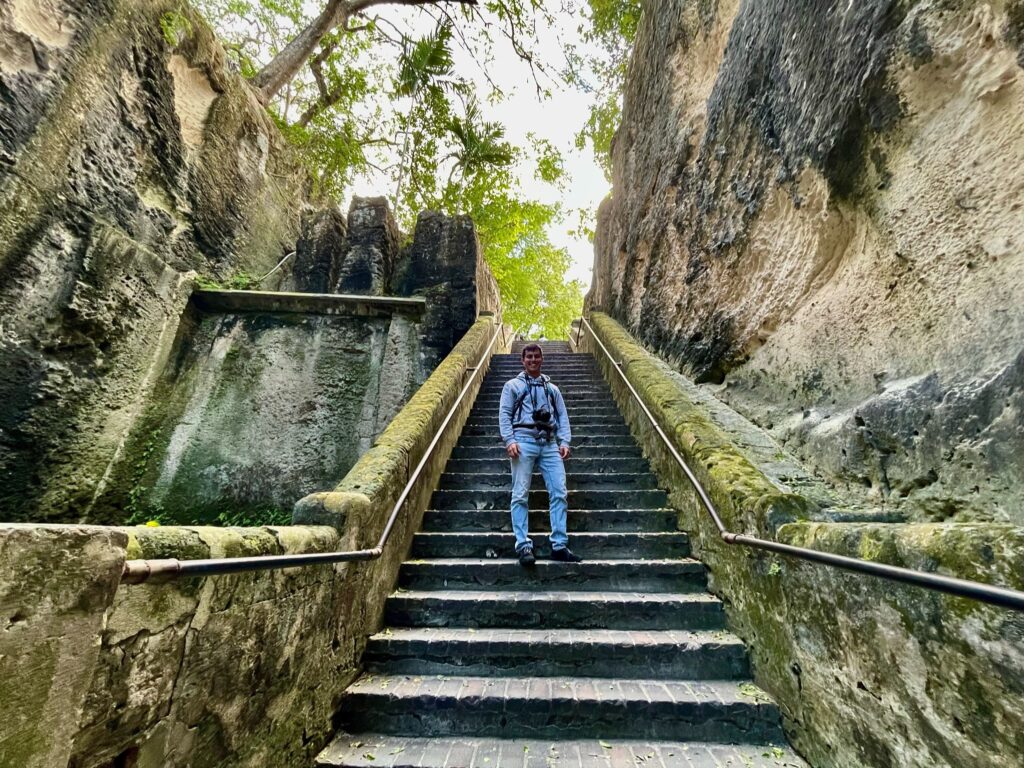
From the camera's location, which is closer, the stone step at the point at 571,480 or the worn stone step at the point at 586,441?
the stone step at the point at 571,480

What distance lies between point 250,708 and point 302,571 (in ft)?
1.78

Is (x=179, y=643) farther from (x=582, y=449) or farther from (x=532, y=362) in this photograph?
(x=582, y=449)

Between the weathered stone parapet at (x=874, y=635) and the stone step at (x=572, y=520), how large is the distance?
735mm

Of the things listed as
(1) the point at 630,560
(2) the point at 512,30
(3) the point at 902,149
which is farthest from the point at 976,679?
(2) the point at 512,30

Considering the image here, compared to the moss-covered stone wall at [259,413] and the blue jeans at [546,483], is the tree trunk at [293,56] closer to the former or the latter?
the moss-covered stone wall at [259,413]

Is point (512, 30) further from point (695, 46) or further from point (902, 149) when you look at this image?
point (902, 149)

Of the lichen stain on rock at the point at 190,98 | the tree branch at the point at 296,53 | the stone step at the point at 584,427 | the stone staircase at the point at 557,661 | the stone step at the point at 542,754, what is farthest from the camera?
the tree branch at the point at 296,53

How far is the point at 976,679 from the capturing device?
132 centimetres

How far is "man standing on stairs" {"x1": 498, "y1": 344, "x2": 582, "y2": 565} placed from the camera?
3.34 meters

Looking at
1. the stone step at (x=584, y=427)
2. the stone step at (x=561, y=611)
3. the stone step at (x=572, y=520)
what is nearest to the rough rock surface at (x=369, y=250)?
the stone step at (x=584, y=427)

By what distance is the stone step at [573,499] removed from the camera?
157 inches

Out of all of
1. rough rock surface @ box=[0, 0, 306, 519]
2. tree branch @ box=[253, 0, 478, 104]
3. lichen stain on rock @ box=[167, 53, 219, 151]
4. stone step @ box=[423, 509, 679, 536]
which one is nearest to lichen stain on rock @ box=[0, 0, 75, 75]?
rough rock surface @ box=[0, 0, 306, 519]

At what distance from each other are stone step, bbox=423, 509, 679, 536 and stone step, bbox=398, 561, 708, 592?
453 millimetres

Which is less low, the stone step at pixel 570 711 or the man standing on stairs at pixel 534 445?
the man standing on stairs at pixel 534 445
